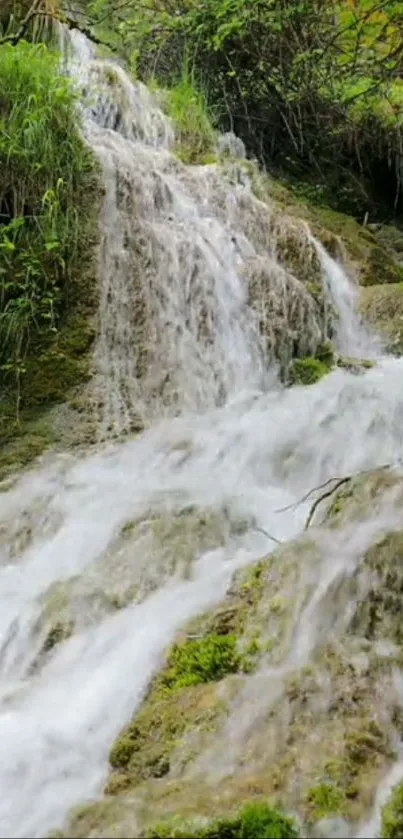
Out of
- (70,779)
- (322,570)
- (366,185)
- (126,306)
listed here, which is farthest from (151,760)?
(366,185)

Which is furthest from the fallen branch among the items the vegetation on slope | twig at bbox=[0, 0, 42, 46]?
the vegetation on slope

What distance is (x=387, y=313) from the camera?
6289 millimetres

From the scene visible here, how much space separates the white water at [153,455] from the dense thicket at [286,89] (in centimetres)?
205

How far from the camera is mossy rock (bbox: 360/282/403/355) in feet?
20.1

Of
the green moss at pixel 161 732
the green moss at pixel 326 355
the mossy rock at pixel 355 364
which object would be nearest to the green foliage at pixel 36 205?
the green moss at pixel 326 355

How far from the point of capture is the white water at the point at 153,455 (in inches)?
95.2

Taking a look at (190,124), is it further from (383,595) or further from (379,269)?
(383,595)

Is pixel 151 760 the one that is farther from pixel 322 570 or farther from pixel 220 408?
pixel 220 408

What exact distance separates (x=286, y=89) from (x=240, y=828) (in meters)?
8.51

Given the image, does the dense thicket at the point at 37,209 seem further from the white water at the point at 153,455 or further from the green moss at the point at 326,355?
the green moss at the point at 326,355

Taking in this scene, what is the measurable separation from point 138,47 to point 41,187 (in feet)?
15.6

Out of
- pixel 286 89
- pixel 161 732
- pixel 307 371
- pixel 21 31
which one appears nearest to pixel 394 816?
pixel 161 732

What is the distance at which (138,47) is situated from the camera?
918cm

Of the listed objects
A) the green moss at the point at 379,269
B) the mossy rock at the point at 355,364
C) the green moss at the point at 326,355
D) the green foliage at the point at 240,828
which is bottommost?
the green foliage at the point at 240,828
